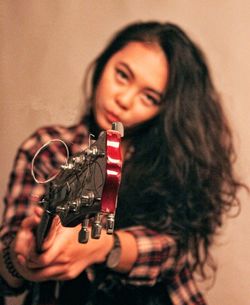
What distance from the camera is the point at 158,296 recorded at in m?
1.00

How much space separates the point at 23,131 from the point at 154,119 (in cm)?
27

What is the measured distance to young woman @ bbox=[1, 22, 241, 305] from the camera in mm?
940

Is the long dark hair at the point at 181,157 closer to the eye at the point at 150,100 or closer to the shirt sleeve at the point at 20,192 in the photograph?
the eye at the point at 150,100

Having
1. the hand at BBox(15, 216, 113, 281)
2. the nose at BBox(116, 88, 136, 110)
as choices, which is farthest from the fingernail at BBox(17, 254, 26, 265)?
the nose at BBox(116, 88, 136, 110)

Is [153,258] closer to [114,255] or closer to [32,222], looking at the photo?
[114,255]

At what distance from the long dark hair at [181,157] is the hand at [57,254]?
0.17m

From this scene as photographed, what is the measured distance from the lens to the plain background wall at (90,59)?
3.52ft

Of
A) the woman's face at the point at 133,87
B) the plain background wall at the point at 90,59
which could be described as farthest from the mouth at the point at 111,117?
the plain background wall at the point at 90,59

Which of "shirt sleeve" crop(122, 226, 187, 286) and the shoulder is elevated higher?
the shoulder

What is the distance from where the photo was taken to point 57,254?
0.77 m

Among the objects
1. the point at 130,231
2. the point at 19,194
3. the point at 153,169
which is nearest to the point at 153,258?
the point at 130,231

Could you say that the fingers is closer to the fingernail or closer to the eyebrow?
the fingernail

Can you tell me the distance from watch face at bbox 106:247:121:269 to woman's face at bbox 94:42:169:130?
0.23 metres

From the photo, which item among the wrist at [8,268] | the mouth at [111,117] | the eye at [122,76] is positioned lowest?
the wrist at [8,268]
